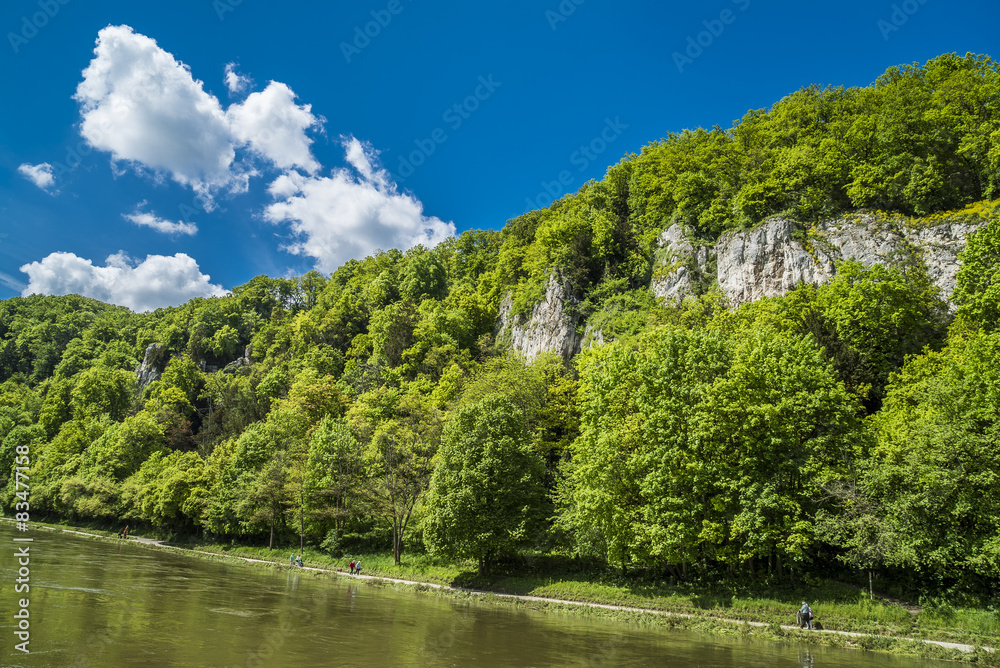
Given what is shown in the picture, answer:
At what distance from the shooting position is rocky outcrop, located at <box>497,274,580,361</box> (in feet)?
206

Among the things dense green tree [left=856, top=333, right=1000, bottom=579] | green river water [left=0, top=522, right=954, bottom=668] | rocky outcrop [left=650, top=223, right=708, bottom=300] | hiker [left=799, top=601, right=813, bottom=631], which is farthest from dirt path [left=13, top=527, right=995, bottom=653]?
rocky outcrop [left=650, top=223, right=708, bottom=300]

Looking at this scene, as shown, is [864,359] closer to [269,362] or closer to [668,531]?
[668,531]

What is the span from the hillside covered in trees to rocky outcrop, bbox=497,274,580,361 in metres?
2.64

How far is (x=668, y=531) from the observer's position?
88.5 feet

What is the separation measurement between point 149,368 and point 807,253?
129739mm

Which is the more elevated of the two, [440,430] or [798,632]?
[440,430]

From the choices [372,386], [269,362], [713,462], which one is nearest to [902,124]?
[713,462]

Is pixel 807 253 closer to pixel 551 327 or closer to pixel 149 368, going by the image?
pixel 551 327

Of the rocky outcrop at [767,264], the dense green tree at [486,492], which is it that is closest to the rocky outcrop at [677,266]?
the rocky outcrop at [767,264]

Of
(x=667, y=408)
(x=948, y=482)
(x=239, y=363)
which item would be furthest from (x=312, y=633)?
(x=239, y=363)

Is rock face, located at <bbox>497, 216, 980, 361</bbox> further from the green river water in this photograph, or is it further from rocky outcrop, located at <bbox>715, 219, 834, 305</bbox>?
the green river water

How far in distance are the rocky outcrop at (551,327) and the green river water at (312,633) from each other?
36.7m

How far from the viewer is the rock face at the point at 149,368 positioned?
118m

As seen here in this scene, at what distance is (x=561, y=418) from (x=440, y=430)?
42.2 feet
